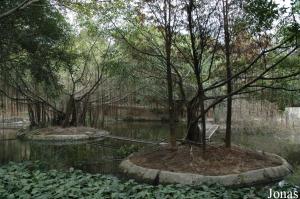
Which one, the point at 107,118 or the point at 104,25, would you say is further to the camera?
the point at 107,118

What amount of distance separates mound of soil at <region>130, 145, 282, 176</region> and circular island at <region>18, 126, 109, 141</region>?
7.62 m

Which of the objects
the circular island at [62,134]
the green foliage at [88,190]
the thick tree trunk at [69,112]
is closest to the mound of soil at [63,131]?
the circular island at [62,134]

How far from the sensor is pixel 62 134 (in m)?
17.4

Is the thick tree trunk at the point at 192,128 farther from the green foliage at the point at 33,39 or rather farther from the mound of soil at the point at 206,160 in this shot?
the green foliage at the point at 33,39

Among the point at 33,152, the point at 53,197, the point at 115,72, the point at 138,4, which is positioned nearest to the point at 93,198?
the point at 53,197

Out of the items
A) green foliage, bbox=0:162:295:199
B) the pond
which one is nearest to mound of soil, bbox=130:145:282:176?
the pond

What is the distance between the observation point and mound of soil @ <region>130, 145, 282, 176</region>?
866 centimetres

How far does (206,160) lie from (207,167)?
35 centimetres

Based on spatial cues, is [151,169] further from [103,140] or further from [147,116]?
[147,116]

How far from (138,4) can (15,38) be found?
12.6 ft

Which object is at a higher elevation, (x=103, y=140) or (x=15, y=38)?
(x=15, y=38)

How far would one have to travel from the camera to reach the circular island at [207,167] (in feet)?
27.1

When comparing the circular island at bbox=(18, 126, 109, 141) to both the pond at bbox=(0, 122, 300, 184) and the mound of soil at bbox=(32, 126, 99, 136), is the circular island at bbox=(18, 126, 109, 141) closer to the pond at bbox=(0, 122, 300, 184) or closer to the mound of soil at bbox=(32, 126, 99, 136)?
the mound of soil at bbox=(32, 126, 99, 136)

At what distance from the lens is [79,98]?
781 inches
